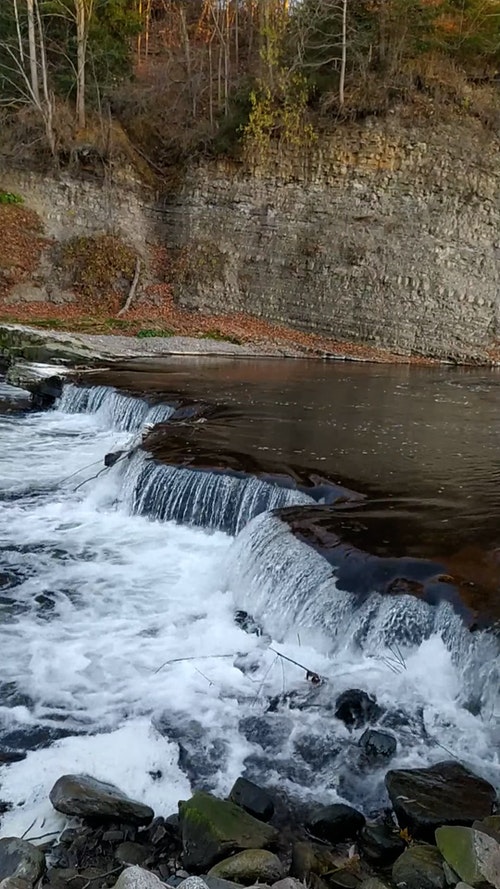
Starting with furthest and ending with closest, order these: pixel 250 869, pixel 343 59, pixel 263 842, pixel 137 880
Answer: pixel 343 59, pixel 263 842, pixel 250 869, pixel 137 880

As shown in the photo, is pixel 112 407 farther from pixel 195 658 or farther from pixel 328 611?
pixel 328 611

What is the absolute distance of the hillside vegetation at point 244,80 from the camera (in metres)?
22.3

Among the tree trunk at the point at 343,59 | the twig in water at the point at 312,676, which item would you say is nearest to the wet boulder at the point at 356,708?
the twig in water at the point at 312,676

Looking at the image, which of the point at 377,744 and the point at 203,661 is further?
the point at 203,661

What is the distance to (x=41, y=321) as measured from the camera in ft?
63.3

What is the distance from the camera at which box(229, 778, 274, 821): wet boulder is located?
3.76 m

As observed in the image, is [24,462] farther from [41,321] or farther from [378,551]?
[41,321]

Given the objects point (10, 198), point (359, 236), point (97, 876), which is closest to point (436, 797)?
point (97, 876)

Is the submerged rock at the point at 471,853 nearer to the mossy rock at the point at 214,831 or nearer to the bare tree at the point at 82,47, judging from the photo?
the mossy rock at the point at 214,831

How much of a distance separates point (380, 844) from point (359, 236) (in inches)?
832

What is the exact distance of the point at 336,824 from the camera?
3633 millimetres

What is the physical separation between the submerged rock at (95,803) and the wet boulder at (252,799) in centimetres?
49

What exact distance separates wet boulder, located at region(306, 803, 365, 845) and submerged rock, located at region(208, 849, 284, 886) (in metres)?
0.44

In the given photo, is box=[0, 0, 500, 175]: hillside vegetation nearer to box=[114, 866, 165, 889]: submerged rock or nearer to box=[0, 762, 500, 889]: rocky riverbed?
box=[0, 762, 500, 889]: rocky riverbed
